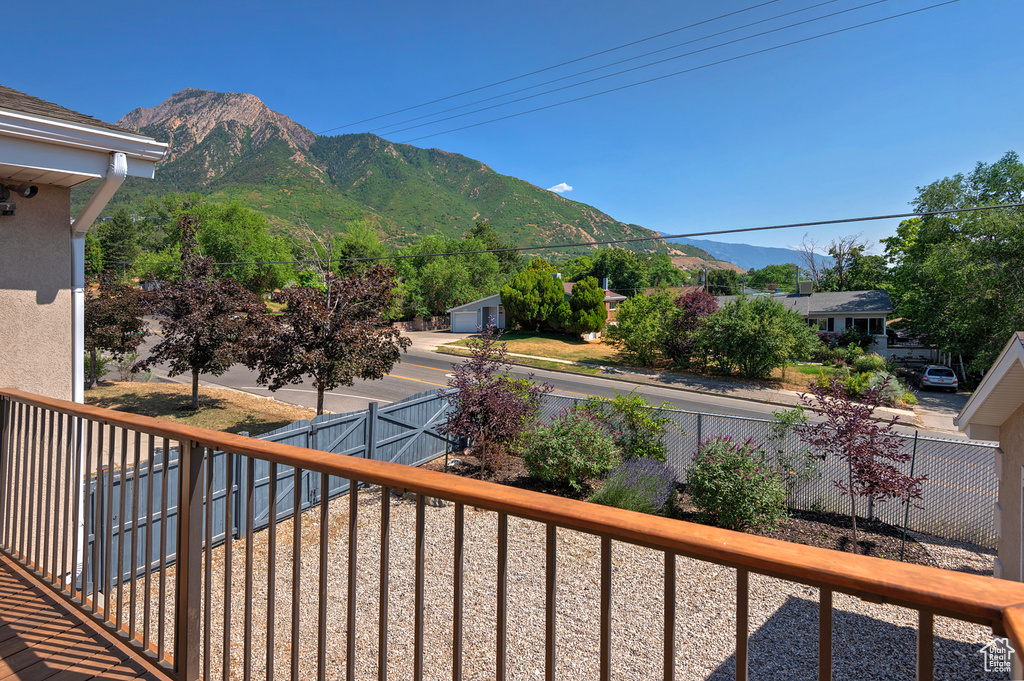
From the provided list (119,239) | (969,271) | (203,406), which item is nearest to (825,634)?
(203,406)

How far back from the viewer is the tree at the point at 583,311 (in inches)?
1433

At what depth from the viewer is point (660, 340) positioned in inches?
1091

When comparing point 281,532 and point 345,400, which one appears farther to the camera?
point 345,400

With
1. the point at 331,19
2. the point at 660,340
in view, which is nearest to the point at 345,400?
the point at 660,340

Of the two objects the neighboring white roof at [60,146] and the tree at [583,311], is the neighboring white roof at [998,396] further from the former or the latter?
the tree at [583,311]

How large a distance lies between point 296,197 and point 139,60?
3625cm

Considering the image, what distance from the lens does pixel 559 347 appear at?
113 feet

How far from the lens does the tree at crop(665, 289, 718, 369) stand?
2695 centimetres

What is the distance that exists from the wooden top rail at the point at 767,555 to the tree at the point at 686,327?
26.9 metres

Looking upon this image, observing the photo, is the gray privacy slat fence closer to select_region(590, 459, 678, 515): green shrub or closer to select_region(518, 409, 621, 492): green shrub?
select_region(518, 409, 621, 492): green shrub

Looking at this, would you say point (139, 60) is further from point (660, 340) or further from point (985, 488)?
point (985, 488)

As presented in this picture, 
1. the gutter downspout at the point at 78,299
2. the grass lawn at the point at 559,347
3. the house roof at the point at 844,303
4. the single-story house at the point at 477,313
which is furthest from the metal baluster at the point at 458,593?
the single-story house at the point at 477,313

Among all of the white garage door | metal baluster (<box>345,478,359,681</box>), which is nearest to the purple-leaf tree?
metal baluster (<box>345,478,359,681</box>)

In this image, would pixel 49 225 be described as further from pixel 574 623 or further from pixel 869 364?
pixel 869 364
